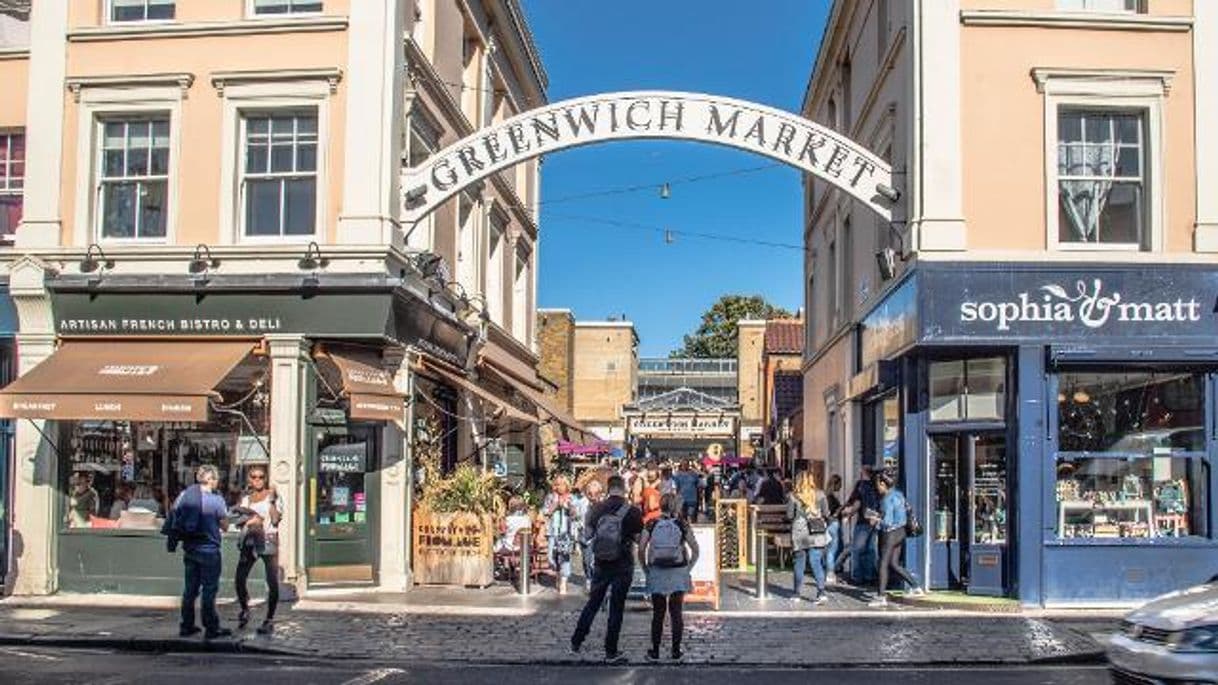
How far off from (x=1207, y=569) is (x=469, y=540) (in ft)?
31.3

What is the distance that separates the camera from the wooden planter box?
58.7ft

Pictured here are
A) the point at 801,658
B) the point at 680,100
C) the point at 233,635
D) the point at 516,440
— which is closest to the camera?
the point at 801,658

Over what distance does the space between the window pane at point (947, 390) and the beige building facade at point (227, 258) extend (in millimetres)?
7032

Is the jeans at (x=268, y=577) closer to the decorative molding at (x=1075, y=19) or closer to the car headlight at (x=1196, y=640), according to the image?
the car headlight at (x=1196, y=640)

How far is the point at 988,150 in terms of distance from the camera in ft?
54.5

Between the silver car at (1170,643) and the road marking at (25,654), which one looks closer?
the silver car at (1170,643)

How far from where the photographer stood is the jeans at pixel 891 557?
1614cm

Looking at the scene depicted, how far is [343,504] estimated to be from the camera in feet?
57.0

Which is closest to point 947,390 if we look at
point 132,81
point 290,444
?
point 290,444

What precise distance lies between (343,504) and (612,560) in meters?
6.55

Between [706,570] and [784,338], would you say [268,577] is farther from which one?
[784,338]

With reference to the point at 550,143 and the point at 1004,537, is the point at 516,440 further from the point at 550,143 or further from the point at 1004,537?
the point at 1004,537

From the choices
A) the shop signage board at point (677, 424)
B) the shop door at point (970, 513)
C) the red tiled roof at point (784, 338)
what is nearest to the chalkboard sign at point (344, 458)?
the shop door at point (970, 513)

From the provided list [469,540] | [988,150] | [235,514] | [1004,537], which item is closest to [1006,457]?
[1004,537]
